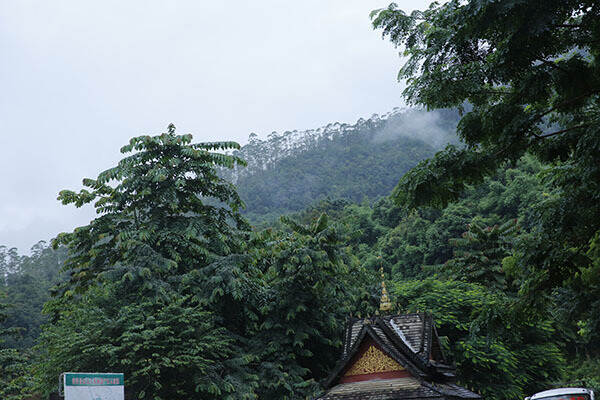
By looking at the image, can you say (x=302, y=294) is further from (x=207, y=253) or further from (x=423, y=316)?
(x=423, y=316)

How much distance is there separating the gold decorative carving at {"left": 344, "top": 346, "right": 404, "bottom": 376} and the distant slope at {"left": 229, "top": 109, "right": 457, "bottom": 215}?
64255 millimetres

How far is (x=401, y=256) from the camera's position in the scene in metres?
42.2

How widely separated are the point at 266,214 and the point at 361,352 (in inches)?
2558

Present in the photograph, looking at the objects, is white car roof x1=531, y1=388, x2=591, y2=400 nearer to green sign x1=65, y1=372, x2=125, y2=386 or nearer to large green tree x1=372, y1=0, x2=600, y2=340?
large green tree x1=372, y1=0, x2=600, y2=340

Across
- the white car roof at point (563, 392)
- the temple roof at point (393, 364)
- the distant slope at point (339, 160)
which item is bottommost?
the white car roof at point (563, 392)

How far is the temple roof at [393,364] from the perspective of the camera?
1295 cm

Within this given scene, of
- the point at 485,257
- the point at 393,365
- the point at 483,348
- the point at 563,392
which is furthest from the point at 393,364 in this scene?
the point at 485,257

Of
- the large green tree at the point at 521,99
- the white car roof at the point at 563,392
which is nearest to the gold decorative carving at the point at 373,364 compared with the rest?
the white car roof at the point at 563,392

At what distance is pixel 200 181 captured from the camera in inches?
840

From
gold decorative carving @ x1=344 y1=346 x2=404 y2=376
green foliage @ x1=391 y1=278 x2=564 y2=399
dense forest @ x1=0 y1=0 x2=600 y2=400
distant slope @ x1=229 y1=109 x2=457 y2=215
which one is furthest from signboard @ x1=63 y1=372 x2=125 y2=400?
distant slope @ x1=229 y1=109 x2=457 y2=215

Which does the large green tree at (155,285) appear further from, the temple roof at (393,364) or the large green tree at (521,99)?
the large green tree at (521,99)

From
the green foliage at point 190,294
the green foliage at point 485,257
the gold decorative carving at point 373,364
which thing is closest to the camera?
the gold decorative carving at point 373,364

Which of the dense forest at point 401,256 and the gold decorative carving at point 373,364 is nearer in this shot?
the dense forest at point 401,256

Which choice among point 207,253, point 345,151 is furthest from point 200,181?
point 345,151
